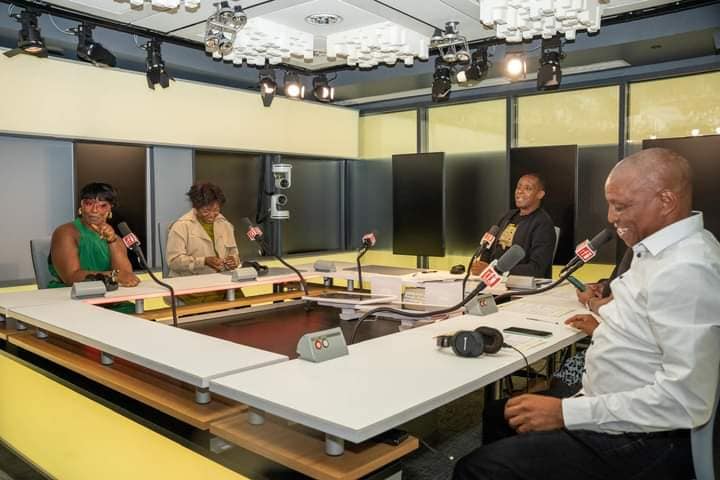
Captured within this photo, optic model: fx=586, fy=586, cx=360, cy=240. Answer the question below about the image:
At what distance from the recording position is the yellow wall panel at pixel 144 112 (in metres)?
4.11

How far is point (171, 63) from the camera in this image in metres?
5.12

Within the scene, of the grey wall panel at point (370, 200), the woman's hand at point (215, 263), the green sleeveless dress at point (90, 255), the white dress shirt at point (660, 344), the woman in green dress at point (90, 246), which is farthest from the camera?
the grey wall panel at point (370, 200)

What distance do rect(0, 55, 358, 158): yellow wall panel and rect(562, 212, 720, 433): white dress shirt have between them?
13.4ft

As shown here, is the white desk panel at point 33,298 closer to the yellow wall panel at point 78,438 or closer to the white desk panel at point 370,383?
the yellow wall panel at point 78,438

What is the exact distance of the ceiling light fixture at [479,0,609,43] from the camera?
322 centimetres

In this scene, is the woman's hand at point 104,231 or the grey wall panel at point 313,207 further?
the grey wall panel at point 313,207

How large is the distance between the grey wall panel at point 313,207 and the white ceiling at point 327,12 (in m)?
2.27

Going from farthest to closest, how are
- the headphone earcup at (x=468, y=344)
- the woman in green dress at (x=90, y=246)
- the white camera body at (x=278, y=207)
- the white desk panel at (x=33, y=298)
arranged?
the white camera body at (x=278, y=207)
the woman in green dress at (x=90, y=246)
the white desk panel at (x=33, y=298)
the headphone earcup at (x=468, y=344)

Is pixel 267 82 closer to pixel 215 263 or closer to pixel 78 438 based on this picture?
pixel 215 263

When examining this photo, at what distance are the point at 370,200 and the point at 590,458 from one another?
566 cm

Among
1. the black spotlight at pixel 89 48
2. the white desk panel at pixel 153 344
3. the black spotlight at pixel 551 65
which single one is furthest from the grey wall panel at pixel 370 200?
the white desk panel at pixel 153 344

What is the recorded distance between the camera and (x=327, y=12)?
396 cm

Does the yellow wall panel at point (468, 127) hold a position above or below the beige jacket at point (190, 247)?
above

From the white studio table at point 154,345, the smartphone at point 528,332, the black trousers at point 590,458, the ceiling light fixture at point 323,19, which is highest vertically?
the ceiling light fixture at point 323,19
